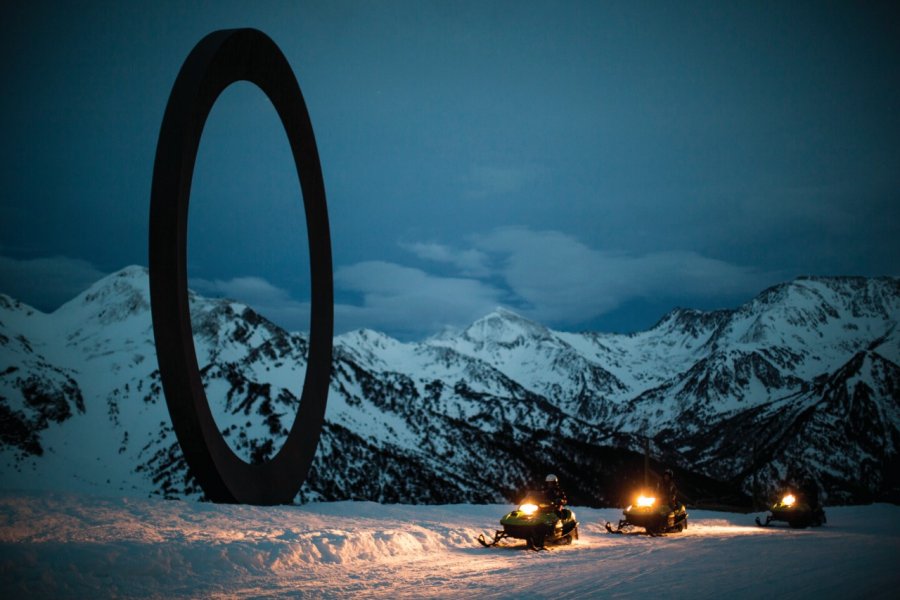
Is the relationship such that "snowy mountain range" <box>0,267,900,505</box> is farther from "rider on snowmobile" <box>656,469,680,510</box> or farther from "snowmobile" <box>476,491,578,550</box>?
"snowmobile" <box>476,491,578,550</box>

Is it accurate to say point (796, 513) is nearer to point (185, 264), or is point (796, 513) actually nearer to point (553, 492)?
point (553, 492)

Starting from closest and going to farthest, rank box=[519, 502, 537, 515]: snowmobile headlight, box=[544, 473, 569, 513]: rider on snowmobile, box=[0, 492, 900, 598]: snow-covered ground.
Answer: box=[0, 492, 900, 598]: snow-covered ground → box=[519, 502, 537, 515]: snowmobile headlight → box=[544, 473, 569, 513]: rider on snowmobile

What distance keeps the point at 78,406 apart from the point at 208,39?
102 m

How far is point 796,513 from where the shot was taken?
24.8m

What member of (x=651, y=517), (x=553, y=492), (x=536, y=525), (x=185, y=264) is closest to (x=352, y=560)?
(x=536, y=525)

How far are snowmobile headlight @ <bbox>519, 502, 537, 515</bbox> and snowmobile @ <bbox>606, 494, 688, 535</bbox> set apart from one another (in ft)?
16.3

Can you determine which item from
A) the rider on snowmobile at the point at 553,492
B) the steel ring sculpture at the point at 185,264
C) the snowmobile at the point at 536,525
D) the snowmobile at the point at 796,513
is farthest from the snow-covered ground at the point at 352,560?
the snowmobile at the point at 796,513

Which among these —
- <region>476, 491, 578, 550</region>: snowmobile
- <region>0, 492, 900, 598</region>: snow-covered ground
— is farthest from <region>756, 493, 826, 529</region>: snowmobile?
<region>476, 491, 578, 550</region>: snowmobile

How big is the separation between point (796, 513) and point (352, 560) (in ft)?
58.7

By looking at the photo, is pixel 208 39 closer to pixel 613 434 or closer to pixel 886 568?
pixel 886 568

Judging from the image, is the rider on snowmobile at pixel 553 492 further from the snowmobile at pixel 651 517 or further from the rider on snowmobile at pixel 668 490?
the rider on snowmobile at pixel 668 490

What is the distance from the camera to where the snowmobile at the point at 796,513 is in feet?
81.3

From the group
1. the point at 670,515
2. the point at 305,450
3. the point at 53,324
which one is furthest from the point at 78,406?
the point at 670,515

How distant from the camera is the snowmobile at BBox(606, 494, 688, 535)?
20.4 meters
